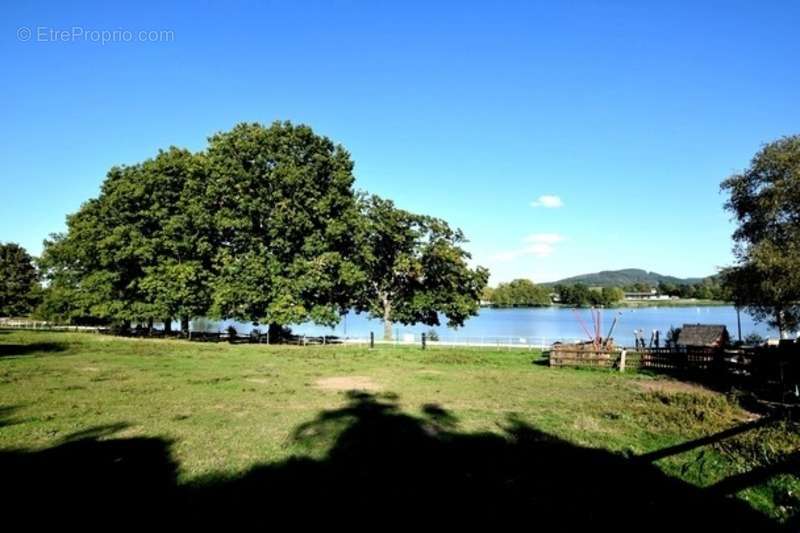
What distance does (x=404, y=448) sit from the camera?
33.8ft

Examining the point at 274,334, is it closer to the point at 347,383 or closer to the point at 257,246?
the point at 257,246

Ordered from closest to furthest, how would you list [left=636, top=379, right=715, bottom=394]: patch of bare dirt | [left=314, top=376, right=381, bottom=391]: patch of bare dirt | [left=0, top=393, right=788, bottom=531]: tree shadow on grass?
[left=0, top=393, right=788, bottom=531]: tree shadow on grass → [left=314, top=376, right=381, bottom=391]: patch of bare dirt → [left=636, top=379, right=715, bottom=394]: patch of bare dirt

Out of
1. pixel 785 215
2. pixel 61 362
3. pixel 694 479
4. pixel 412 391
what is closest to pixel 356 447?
pixel 694 479

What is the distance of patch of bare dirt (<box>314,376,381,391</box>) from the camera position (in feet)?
60.0

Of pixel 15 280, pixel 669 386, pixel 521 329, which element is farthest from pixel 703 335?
pixel 15 280

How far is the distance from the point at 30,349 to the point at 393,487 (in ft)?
104

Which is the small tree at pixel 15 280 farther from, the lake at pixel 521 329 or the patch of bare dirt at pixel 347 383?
the patch of bare dirt at pixel 347 383

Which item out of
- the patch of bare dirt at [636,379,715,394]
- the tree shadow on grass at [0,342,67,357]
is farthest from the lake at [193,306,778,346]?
the tree shadow on grass at [0,342,67,357]

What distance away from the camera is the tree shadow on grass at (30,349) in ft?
91.8

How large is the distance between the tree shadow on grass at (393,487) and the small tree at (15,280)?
83.1 meters

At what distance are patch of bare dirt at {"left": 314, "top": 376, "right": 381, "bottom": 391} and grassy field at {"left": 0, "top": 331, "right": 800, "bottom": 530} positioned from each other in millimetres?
284

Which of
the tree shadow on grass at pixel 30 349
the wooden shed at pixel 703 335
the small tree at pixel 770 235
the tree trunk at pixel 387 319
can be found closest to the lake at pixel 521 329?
the tree trunk at pixel 387 319

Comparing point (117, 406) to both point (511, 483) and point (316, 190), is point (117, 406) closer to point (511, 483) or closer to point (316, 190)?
point (511, 483)

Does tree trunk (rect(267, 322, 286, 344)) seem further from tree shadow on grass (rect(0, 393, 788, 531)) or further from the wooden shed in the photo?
tree shadow on grass (rect(0, 393, 788, 531))
